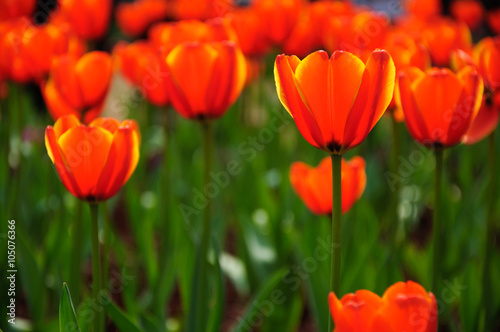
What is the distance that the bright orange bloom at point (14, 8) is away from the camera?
2.32 m

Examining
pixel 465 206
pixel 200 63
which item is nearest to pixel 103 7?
pixel 200 63

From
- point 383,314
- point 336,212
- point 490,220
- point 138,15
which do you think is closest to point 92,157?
point 336,212

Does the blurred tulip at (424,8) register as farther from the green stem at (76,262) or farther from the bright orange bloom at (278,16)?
the green stem at (76,262)

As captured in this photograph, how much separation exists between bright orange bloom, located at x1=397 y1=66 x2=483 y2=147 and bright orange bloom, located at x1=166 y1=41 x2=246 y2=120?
1.10 feet

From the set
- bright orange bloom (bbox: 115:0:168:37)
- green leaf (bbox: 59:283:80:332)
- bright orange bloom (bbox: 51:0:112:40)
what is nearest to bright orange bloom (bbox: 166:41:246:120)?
green leaf (bbox: 59:283:80:332)

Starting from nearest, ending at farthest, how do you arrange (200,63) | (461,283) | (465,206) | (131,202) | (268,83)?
(200,63)
(461,283)
(465,206)
(131,202)
(268,83)

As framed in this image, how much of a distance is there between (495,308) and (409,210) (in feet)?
2.14

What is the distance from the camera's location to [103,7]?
7.43ft

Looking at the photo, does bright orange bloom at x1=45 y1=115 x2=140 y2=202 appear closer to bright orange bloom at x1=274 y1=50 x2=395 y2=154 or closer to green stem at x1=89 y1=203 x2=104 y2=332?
green stem at x1=89 y1=203 x2=104 y2=332

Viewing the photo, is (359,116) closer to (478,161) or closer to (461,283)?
A: (461,283)

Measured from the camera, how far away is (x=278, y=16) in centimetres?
235

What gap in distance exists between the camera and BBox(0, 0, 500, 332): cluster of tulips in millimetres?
842

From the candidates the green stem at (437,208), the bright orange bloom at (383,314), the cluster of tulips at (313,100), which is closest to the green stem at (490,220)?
the cluster of tulips at (313,100)

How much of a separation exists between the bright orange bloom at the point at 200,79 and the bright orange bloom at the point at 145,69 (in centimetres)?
27
